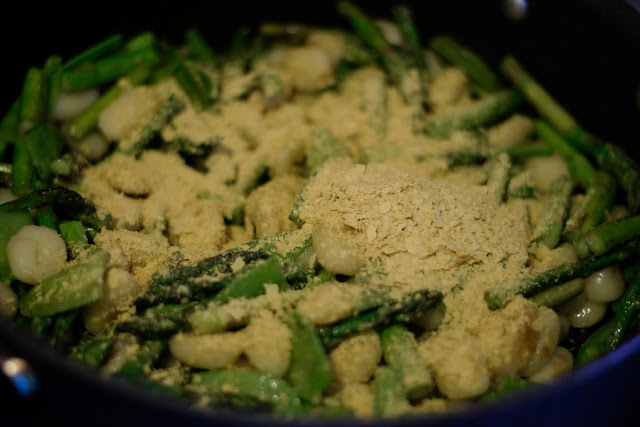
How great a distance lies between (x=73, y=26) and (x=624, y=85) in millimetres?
3351

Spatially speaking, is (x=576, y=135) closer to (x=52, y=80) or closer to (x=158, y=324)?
(x=158, y=324)

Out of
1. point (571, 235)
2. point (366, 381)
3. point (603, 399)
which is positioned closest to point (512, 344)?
point (603, 399)

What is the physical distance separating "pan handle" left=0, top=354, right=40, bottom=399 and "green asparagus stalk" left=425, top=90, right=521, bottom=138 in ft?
8.63

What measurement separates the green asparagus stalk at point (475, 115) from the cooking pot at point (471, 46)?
0.97 ft

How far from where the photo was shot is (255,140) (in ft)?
11.9

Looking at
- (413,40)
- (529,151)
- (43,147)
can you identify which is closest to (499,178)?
(529,151)

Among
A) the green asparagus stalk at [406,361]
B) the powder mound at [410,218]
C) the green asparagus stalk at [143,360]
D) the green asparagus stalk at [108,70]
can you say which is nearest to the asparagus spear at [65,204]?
the green asparagus stalk at [143,360]

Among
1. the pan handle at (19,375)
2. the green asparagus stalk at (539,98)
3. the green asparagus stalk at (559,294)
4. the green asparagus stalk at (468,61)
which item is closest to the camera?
the pan handle at (19,375)

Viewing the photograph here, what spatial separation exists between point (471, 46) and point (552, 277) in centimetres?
212

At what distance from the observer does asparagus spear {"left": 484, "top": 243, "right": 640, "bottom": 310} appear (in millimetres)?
Result: 2719

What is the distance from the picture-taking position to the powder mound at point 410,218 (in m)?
2.79

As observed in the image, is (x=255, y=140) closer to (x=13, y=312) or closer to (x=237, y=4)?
(x=237, y=4)

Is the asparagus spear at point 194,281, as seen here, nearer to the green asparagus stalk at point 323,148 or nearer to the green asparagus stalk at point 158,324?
the green asparagus stalk at point 158,324

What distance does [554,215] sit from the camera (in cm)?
321
